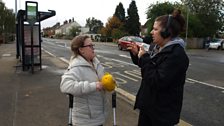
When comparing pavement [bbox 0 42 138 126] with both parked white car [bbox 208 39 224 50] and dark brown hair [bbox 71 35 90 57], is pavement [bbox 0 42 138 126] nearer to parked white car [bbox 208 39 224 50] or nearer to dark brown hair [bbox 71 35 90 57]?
dark brown hair [bbox 71 35 90 57]

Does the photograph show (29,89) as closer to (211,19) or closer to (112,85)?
(112,85)

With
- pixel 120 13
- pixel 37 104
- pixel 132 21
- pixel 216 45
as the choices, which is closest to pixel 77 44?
pixel 37 104

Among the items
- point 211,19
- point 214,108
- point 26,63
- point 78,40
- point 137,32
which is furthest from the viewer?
point 137,32

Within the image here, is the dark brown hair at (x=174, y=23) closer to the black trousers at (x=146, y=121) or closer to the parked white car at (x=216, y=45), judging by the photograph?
the black trousers at (x=146, y=121)

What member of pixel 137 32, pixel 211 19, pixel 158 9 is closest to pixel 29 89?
pixel 158 9

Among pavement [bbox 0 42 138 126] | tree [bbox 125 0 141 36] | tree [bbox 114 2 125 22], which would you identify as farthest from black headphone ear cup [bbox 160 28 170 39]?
tree [bbox 114 2 125 22]

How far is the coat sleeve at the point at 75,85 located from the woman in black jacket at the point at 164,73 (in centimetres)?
50

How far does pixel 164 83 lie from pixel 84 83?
80 cm

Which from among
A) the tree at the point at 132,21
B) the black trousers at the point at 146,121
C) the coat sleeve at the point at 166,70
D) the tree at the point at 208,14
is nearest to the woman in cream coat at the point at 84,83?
the black trousers at the point at 146,121

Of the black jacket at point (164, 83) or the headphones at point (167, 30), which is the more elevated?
the headphones at point (167, 30)

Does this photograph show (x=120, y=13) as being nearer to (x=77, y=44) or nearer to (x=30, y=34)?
(x=30, y=34)

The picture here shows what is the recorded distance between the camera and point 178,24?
9.96ft

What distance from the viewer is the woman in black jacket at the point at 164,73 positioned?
2908mm

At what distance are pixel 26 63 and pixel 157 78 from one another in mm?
11458
